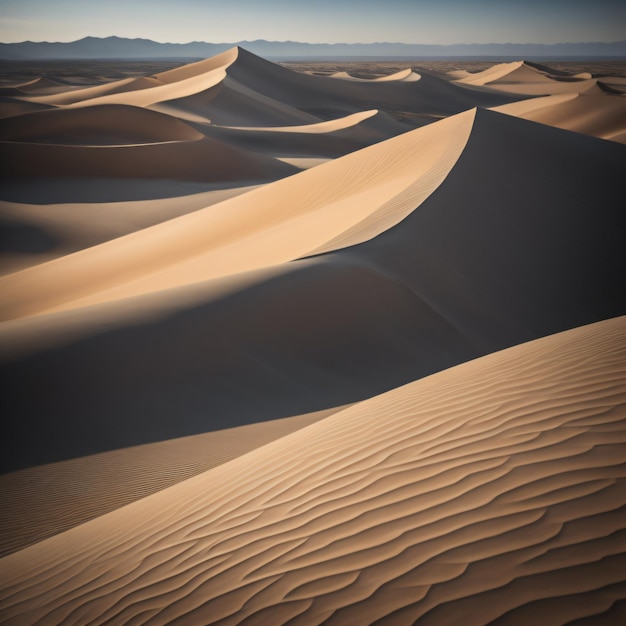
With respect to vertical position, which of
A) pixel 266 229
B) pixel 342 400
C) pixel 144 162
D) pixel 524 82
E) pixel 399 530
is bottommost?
pixel 342 400

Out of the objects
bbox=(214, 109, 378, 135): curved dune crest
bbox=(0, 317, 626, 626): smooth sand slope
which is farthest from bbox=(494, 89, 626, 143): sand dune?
bbox=(0, 317, 626, 626): smooth sand slope

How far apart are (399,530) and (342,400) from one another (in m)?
4.14

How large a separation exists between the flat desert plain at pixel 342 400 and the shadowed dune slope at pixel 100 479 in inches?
0.9

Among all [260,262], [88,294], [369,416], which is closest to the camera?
[369,416]

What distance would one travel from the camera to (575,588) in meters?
2.21

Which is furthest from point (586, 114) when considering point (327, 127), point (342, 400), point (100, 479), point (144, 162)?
point (100, 479)

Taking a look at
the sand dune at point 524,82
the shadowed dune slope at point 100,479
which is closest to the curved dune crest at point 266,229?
the shadowed dune slope at point 100,479

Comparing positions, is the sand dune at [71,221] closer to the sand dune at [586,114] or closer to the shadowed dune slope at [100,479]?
the shadowed dune slope at [100,479]

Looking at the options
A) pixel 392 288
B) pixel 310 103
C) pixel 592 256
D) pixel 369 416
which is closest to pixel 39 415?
pixel 369 416

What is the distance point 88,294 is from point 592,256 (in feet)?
33.2

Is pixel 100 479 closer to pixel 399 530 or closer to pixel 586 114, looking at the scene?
pixel 399 530

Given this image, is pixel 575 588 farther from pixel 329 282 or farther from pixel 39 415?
pixel 329 282

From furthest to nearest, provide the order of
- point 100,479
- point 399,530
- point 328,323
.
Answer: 1. point 328,323
2. point 100,479
3. point 399,530

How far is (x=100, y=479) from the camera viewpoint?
5.36m
